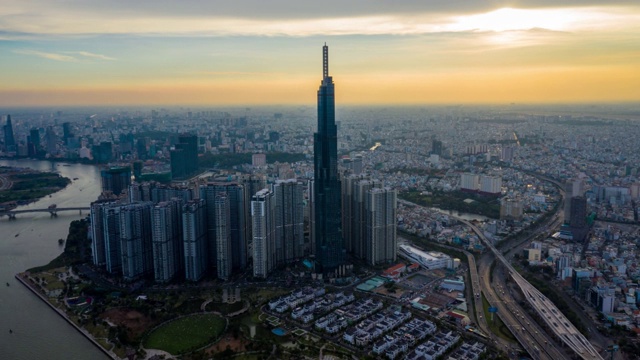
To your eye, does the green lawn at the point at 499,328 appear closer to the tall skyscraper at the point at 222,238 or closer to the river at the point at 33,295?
the tall skyscraper at the point at 222,238

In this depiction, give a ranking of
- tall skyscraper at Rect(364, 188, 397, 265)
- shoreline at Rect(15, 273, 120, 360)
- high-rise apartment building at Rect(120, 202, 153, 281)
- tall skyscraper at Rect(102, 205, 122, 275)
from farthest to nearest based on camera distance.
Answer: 1. tall skyscraper at Rect(364, 188, 397, 265)
2. tall skyscraper at Rect(102, 205, 122, 275)
3. high-rise apartment building at Rect(120, 202, 153, 281)
4. shoreline at Rect(15, 273, 120, 360)

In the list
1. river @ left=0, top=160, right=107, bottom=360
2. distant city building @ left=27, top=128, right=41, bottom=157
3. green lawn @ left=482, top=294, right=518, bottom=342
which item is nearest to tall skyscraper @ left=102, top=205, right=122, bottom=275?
river @ left=0, top=160, right=107, bottom=360

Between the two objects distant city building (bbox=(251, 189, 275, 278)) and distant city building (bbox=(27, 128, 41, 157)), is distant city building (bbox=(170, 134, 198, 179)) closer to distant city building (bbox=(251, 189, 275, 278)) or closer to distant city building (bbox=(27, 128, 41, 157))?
distant city building (bbox=(27, 128, 41, 157))

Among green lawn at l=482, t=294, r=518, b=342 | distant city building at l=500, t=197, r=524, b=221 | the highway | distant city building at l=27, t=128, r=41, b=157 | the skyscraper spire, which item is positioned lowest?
green lawn at l=482, t=294, r=518, b=342

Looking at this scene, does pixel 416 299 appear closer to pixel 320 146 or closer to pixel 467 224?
pixel 320 146

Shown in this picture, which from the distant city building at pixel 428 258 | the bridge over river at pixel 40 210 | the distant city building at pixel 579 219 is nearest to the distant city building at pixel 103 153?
the bridge over river at pixel 40 210

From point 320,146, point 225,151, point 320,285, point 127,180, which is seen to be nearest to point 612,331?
point 320,285
